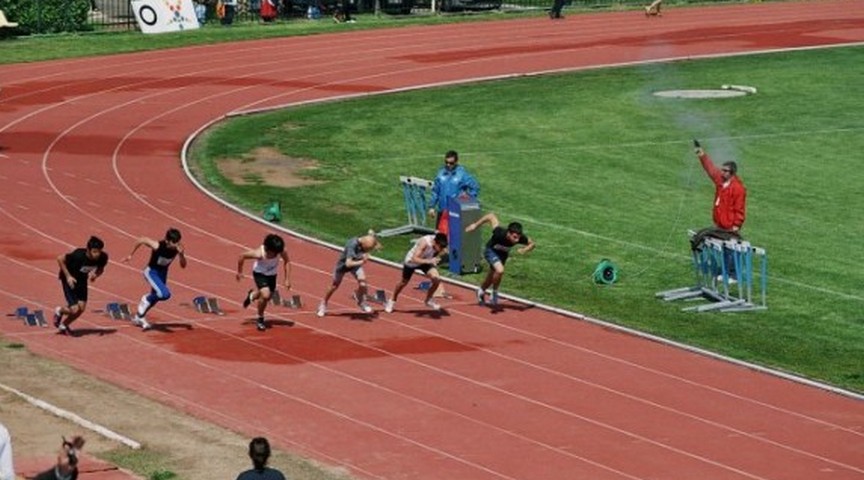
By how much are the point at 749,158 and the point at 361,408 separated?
20899 mm

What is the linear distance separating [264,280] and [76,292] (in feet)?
8.58

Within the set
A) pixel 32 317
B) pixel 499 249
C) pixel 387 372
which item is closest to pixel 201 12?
pixel 499 249

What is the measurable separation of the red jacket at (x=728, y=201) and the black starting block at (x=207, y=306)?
26.0 feet

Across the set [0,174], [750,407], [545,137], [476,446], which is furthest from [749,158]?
[476,446]

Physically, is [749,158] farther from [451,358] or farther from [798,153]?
[451,358]

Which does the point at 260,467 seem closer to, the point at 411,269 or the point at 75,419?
the point at 75,419

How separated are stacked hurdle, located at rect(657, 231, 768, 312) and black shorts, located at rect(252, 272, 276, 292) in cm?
681

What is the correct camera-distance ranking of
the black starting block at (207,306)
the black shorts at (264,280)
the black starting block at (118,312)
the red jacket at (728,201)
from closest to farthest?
the black shorts at (264,280)
the black starting block at (118,312)
the black starting block at (207,306)
the red jacket at (728,201)

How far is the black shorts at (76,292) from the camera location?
2723 centimetres

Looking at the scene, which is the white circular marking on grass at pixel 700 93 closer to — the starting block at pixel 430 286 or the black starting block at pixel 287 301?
the starting block at pixel 430 286

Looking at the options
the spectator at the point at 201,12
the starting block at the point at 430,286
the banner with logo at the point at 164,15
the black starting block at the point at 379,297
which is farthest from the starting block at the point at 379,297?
the spectator at the point at 201,12

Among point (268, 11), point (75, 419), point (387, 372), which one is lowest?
point (387, 372)

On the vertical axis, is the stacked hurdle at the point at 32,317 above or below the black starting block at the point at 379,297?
above

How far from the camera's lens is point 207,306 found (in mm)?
29625
